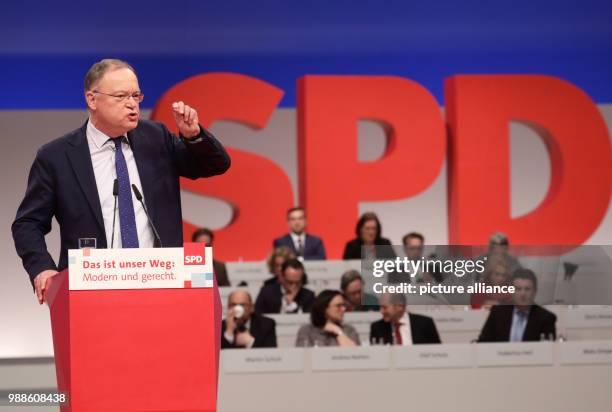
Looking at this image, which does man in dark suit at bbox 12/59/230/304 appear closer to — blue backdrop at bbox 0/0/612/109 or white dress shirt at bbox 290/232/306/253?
white dress shirt at bbox 290/232/306/253

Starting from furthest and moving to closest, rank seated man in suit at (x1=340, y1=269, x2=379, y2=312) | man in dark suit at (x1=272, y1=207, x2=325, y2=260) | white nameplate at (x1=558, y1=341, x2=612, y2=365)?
man in dark suit at (x1=272, y1=207, x2=325, y2=260), seated man in suit at (x1=340, y1=269, x2=379, y2=312), white nameplate at (x1=558, y1=341, x2=612, y2=365)

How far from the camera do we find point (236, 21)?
33.2ft

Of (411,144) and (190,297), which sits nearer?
(190,297)

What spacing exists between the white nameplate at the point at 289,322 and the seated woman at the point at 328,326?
1.37 feet

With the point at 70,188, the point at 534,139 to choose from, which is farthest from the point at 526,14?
the point at 70,188

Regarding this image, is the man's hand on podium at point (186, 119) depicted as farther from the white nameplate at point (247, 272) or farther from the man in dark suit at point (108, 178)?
the white nameplate at point (247, 272)

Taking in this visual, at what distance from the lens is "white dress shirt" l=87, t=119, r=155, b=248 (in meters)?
2.84

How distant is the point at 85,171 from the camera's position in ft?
9.36

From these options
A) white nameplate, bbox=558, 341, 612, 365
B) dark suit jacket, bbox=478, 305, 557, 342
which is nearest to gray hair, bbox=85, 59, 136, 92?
white nameplate, bbox=558, 341, 612, 365

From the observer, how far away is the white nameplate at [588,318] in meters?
6.24

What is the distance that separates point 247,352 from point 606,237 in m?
6.80

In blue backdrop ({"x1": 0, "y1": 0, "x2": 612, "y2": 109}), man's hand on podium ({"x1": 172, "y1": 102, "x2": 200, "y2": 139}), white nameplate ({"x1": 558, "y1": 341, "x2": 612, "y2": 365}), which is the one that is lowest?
white nameplate ({"x1": 558, "y1": 341, "x2": 612, "y2": 365})

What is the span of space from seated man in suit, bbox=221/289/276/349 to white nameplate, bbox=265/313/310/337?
36 centimetres

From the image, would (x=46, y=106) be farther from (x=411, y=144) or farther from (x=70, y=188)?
(x=70, y=188)
